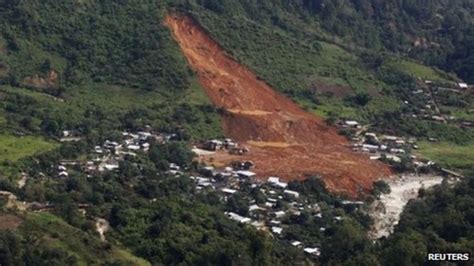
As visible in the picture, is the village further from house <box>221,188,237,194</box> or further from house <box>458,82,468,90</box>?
house <box>458,82,468,90</box>

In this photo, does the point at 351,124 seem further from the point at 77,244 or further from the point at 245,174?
the point at 77,244

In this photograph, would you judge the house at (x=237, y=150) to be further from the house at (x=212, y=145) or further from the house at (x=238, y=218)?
the house at (x=238, y=218)

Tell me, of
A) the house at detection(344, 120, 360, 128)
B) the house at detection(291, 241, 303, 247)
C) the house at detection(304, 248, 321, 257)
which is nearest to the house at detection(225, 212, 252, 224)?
the house at detection(291, 241, 303, 247)

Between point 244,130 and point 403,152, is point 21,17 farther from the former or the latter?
point 403,152

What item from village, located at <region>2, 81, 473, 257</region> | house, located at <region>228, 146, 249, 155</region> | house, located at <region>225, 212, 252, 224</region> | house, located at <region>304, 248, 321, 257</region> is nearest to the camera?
house, located at <region>304, 248, 321, 257</region>

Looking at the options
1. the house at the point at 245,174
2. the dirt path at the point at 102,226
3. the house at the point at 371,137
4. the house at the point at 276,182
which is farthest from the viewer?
the house at the point at 371,137

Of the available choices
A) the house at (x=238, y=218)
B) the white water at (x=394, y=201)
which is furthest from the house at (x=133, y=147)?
the white water at (x=394, y=201)

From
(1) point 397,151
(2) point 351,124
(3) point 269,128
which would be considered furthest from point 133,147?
(1) point 397,151
